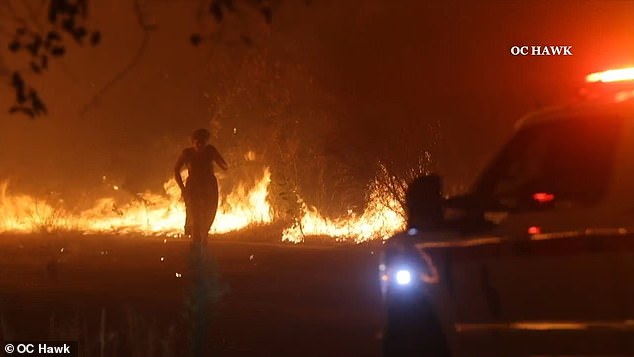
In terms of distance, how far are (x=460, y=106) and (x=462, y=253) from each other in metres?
14.2

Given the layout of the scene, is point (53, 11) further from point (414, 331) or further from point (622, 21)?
point (622, 21)

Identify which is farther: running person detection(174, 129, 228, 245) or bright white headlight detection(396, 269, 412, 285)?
running person detection(174, 129, 228, 245)

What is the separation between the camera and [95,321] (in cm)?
1030

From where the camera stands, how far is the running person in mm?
15016

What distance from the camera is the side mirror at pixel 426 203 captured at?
5.50m

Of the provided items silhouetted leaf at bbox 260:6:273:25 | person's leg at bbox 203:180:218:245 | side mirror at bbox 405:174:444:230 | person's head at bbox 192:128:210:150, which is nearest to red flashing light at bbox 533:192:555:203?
side mirror at bbox 405:174:444:230

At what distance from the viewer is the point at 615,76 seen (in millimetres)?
5699

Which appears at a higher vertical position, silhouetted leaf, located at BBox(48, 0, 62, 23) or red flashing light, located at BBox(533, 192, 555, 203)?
silhouetted leaf, located at BBox(48, 0, 62, 23)

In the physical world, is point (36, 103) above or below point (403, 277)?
above

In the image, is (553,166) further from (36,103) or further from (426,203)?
(36,103)

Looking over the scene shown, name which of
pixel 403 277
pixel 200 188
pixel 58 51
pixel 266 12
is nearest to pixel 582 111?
pixel 403 277

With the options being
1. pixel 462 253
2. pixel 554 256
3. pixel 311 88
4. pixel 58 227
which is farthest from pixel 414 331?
pixel 58 227

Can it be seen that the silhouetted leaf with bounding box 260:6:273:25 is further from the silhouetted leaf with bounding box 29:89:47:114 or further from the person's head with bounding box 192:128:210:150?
the person's head with bounding box 192:128:210:150

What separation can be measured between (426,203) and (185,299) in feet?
20.7
